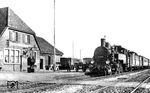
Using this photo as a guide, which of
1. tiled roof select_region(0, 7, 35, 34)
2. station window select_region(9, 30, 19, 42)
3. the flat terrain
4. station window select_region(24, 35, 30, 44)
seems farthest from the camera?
station window select_region(24, 35, 30, 44)

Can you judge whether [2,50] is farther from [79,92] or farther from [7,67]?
[79,92]

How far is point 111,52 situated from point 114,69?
6.52 ft

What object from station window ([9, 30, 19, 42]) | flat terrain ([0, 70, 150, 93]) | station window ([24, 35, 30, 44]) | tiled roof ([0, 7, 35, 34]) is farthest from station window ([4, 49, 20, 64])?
flat terrain ([0, 70, 150, 93])

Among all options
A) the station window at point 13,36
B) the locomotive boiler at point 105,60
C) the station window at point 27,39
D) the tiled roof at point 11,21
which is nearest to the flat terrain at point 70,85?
the locomotive boiler at point 105,60

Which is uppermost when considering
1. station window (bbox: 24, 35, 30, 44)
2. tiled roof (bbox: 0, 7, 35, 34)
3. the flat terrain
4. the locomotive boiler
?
tiled roof (bbox: 0, 7, 35, 34)

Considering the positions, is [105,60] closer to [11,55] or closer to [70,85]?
[70,85]

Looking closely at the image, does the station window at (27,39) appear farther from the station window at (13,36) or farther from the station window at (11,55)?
the station window at (11,55)

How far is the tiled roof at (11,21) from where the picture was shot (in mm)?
27031

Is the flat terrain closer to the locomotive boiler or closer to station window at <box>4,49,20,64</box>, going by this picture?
the locomotive boiler

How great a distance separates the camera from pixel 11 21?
1105 inches

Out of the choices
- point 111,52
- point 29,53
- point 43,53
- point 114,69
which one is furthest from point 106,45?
point 43,53

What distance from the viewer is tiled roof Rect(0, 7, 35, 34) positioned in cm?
2703

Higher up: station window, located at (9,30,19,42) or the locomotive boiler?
station window, located at (9,30,19,42)

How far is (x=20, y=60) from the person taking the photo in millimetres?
28812
